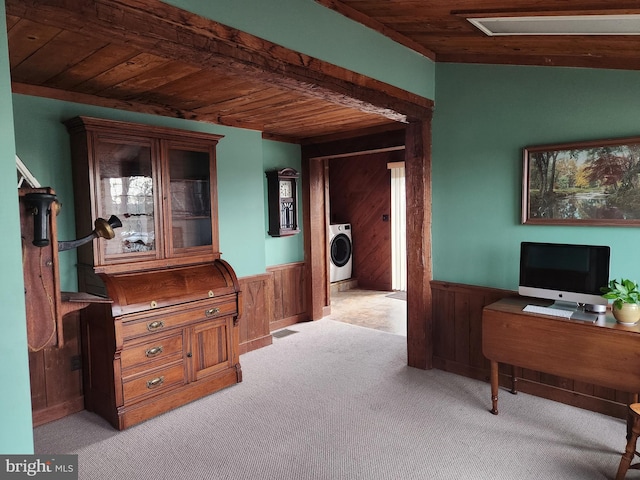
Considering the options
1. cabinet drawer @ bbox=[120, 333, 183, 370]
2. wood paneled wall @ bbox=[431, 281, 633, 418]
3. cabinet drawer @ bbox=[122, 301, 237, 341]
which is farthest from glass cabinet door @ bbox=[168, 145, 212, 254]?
wood paneled wall @ bbox=[431, 281, 633, 418]

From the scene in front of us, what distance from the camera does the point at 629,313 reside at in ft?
7.93

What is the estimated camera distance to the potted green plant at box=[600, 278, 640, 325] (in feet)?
7.93

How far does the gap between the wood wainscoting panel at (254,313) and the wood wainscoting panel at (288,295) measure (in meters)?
0.49

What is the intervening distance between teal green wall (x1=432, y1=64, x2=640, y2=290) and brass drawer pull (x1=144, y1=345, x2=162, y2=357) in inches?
87.6

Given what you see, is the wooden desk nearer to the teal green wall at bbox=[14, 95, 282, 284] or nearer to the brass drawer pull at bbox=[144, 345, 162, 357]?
the brass drawer pull at bbox=[144, 345, 162, 357]

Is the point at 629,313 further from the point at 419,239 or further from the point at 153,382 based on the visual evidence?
the point at 153,382

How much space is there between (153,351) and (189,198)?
1211 millimetres

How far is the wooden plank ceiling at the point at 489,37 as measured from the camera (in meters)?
2.11

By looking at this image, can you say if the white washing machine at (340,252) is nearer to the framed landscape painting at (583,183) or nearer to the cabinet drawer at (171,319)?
the cabinet drawer at (171,319)

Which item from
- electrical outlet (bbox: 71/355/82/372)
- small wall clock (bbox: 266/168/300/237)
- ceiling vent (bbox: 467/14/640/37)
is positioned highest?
ceiling vent (bbox: 467/14/640/37)

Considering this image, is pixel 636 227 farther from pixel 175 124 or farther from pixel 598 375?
pixel 175 124

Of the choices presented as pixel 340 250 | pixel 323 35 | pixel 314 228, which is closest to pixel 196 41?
pixel 323 35

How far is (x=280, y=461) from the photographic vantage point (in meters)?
2.37

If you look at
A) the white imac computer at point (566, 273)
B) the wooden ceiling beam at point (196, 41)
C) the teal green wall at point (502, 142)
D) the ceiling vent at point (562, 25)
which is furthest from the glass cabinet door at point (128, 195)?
the white imac computer at point (566, 273)
